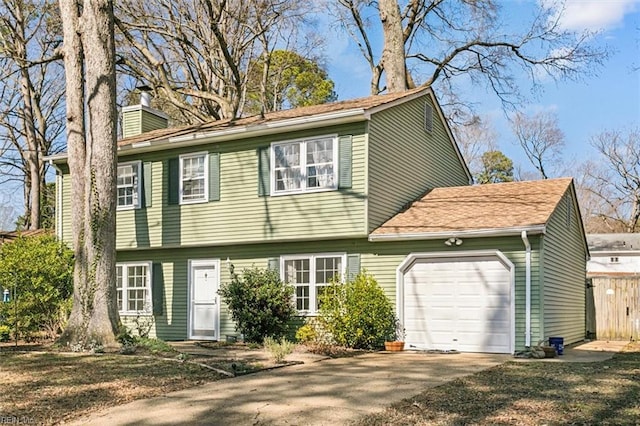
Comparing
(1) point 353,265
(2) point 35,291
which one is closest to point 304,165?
(1) point 353,265

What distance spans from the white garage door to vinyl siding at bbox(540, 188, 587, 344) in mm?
874

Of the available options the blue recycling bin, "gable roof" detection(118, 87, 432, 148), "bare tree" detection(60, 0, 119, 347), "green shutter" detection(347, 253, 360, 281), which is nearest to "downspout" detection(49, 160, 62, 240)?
"gable roof" detection(118, 87, 432, 148)

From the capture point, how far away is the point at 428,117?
18.0 meters

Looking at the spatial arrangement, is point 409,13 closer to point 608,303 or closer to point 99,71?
point 608,303

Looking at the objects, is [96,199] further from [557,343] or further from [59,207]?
[557,343]

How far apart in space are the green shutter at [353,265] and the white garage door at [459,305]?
1098mm

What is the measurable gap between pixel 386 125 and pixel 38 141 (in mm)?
24724

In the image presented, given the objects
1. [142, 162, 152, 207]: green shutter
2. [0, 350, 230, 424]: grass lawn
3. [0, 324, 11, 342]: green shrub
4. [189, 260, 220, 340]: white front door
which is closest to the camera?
[0, 350, 230, 424]: grass lawn

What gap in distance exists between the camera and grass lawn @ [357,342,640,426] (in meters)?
6.77

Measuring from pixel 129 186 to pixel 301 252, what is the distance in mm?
→ 5469

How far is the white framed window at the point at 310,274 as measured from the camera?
1531 cm

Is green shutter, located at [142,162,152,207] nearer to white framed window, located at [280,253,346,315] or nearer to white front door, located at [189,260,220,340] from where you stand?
white front door, located at [189,260,220,340]

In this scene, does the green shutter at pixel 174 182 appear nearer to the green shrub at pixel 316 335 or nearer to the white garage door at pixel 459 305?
the green shrub at pixel 316 335

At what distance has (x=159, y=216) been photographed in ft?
56.9
